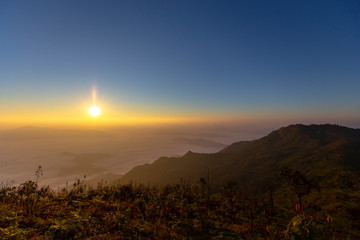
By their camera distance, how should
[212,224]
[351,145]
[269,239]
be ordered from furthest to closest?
1. [351,145]
2. [212,224]
3. [269,239]

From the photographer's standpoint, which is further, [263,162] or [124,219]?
[263,162]

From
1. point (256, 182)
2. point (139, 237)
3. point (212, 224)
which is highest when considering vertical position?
point (139, 237)

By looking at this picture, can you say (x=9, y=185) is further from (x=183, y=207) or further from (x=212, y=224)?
(x=212, y=224)

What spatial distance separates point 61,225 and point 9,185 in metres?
9.66

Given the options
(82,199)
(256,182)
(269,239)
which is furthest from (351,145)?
(82,199)

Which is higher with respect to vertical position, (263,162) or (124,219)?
(124,219)

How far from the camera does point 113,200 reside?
14688 millimetres

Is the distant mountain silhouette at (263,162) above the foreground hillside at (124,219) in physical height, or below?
below

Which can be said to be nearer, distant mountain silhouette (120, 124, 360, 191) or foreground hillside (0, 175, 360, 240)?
foreground hillside (0, 175, 360, 240)

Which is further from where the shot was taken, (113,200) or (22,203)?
(113,200)

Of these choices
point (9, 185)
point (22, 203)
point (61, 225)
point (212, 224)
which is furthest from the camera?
point (9, 185)

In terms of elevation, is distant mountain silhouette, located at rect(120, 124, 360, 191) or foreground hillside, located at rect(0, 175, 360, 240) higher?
foreground hillside, located at rect(0, 175, 360, 240)

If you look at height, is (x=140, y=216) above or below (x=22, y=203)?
below

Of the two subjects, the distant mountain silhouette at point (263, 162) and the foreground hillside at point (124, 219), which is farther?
the distant mountain silhouette at point (263, 162)
